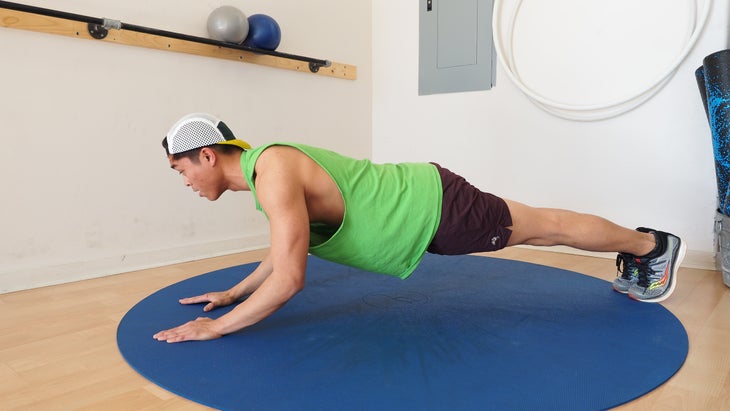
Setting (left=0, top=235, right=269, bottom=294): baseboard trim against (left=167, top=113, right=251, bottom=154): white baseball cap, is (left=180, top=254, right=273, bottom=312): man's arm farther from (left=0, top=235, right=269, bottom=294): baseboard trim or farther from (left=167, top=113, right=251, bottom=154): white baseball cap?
(left=0, top=235, right=269, bottom=294): baseboard trim

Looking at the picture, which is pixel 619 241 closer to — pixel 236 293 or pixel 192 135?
pixel 236 293

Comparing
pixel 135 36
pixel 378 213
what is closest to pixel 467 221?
pixel 378 213

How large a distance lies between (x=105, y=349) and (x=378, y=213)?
3.20ft

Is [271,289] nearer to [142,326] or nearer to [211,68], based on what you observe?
[142,326]

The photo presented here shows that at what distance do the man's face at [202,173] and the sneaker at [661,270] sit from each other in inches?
65.9

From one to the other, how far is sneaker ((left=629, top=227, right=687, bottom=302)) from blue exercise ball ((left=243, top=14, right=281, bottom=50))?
7.64 ft

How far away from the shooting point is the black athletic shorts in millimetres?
1772

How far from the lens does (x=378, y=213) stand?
5.52 ft

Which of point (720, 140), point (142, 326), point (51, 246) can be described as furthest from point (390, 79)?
point (142, 326)

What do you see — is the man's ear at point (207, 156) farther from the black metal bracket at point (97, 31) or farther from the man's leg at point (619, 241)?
the black metal bracket at point (97, 31)

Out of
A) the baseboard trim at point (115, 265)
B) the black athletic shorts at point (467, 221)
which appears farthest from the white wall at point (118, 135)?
the black athletic shorts at point (467, 221)

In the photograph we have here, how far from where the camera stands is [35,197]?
8.16 feet

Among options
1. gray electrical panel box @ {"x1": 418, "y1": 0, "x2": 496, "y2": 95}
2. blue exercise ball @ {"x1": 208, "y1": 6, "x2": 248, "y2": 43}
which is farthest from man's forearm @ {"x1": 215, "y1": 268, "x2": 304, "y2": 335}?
gray electrical panel box @ {"x1": 418, "y1": 0, "x2": 496, "y2": 95}

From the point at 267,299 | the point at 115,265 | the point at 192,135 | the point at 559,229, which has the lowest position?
the point at 115,265
